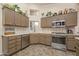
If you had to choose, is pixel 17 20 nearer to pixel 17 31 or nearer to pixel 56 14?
pixel 17 31

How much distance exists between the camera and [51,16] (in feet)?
16.6

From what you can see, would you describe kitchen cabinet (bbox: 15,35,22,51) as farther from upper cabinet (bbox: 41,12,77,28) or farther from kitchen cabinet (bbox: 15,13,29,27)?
upper cabinet (bbox: 41,12,77,28)

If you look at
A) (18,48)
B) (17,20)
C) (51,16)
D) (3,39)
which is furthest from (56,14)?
(3,39)

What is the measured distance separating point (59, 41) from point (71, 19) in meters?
0.91

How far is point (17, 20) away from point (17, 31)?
528 millimetres

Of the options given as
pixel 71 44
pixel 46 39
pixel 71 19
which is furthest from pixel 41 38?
pixel 71 19

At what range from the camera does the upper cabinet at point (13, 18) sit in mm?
3652

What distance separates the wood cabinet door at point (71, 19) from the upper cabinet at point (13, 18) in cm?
152

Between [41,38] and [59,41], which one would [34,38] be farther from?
[59,41]

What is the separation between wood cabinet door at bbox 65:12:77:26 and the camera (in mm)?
4292

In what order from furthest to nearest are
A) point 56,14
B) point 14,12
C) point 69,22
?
point 56,14 < point 69,22 < point 14,12

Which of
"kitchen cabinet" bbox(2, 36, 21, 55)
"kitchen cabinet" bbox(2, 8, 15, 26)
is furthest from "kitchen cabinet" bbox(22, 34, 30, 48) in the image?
"kitchen cabinet" bbox(2, 8, 15, 26)

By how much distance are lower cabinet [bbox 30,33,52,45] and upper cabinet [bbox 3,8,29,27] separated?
0.59 meters

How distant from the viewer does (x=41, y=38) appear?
16.6 feet
